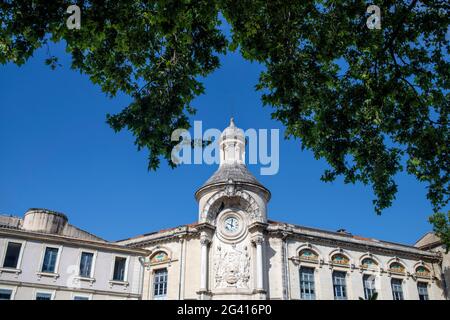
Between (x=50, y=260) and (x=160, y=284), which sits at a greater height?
Answer: (x=160, y=284)

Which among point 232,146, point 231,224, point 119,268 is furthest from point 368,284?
point 119,268

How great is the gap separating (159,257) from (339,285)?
47.1ft

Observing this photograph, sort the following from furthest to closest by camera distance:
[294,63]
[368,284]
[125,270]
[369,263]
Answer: [369,263]
[368,284]
[125,270]
[294,63]

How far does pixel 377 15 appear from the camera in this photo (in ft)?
34.0

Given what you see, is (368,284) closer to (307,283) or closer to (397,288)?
(397,288)

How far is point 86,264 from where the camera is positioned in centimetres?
2306

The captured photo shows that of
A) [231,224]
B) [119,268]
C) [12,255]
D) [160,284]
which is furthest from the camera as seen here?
[160,284]

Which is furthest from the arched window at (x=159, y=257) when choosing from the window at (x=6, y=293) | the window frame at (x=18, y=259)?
the window at (x=6, y=293)

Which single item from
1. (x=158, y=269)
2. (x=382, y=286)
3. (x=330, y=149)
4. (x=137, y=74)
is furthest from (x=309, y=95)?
(x=382, y=286)

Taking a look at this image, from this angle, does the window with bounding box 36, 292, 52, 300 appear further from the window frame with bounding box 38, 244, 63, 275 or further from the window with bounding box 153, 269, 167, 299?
the window with bounding box 153, 269, 167, 299

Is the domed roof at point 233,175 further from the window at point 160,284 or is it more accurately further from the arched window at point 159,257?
the window at point 160,284

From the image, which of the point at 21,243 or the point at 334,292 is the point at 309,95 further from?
the point at 334,292

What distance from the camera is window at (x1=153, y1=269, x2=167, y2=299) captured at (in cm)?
2970

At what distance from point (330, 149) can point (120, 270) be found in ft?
56.6
